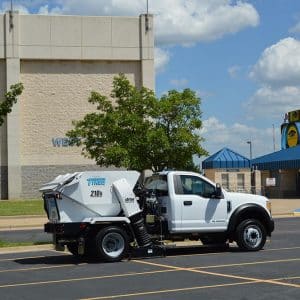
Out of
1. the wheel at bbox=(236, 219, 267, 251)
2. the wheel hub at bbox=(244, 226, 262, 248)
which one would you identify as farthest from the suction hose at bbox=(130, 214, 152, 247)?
the wheel hub at bbox=(244, 226, 262, 248)

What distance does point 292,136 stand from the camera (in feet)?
217

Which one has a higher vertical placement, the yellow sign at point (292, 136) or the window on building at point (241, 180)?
the yellow sign at point (292, 136)

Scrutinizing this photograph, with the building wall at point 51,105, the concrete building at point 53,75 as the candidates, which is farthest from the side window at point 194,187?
the building wall at point 51,105

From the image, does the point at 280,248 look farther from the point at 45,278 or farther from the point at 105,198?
the point at 45,278

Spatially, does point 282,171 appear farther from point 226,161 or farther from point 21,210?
point 21,210

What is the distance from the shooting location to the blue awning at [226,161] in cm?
5941

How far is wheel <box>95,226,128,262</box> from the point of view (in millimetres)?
14852

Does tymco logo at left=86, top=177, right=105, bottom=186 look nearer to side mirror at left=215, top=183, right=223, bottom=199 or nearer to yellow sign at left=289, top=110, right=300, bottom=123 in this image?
side mirror at left=215, top=183, right=223, bottom=199

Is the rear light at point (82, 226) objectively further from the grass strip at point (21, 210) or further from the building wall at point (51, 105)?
the building wall at point (51, 105)

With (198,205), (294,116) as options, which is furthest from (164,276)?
(294,116)

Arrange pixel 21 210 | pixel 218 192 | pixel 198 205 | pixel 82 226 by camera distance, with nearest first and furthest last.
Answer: pixel 82 226
pixel 198 205
pixel 218 192
pixel 21 210

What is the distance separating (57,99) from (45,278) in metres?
37.2

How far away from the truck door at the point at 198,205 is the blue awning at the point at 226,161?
43.1 m

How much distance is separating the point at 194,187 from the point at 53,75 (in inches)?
1355
